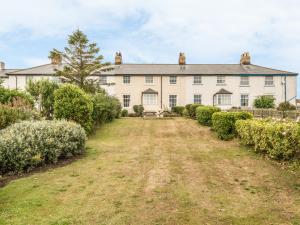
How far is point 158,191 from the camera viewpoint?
764 centimetres

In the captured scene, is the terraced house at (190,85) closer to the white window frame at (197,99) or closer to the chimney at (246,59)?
the white window frame at (197,99)

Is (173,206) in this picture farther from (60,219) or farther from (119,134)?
(119,134)

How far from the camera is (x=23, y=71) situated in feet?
144

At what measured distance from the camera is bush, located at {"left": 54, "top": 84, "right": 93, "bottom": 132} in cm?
1695

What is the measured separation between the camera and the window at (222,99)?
143ft

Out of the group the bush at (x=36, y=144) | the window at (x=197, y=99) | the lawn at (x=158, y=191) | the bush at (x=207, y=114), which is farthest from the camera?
the window at (x=197, y=99)

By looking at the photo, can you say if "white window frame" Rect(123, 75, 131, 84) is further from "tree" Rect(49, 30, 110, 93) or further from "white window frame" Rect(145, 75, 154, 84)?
"tree" Rect(49, 30, 110, 93)

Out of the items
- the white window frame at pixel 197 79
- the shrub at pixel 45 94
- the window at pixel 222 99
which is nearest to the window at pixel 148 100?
the white window frame at pixel 197 79

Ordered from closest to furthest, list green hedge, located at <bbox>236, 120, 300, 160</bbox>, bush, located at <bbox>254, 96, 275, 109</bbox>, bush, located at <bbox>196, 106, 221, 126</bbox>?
green hedge, located at <bbox>236, 120, 300, 160</bbox> < bush, located at <bbox>196, 106, 221, 126</bbox> < bush, located at <bbox>254, 96, 275, 109</bbox>

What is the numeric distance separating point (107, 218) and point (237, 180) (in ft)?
13.9

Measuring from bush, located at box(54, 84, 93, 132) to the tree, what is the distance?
18.0m

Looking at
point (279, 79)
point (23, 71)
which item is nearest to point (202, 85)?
point (279, 79)

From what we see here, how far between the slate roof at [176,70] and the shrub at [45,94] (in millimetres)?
12770

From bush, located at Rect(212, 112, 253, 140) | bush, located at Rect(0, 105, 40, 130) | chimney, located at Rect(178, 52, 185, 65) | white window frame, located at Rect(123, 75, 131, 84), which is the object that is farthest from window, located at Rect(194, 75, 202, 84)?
bush, located at Rect(0, 105, 40, 130)
